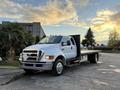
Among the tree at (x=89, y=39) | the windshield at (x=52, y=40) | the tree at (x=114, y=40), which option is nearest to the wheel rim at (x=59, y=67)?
the windshield at (x=52, y=40)

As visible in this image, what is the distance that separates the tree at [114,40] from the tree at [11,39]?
164 feet

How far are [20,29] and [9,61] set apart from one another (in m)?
3.14

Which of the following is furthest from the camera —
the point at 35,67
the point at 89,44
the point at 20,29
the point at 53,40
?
the point at 89,44

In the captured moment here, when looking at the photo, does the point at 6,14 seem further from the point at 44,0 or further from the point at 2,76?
the point at 2,76

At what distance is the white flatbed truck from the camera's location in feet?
40.3

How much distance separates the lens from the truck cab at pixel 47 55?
1228cm

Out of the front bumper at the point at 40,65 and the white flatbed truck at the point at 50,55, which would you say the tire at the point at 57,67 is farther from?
the front bumper at the point at 40,65

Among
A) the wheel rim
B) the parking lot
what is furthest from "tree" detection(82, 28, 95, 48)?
the parking lot

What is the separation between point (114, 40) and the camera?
234ft

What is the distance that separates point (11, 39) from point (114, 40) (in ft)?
180

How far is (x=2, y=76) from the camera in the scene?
1245 cm

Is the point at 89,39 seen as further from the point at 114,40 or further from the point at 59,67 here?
the point at 59,67

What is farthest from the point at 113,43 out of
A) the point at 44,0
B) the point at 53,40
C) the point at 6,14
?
the point at 53,40

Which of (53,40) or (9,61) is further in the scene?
(9,61)
